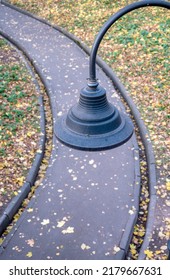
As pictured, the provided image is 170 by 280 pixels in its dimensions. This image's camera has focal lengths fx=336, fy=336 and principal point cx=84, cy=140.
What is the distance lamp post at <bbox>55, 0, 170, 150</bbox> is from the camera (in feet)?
9.06

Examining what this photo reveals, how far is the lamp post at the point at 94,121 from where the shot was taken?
276 centimetres

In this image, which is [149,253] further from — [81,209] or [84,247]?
[81,209]

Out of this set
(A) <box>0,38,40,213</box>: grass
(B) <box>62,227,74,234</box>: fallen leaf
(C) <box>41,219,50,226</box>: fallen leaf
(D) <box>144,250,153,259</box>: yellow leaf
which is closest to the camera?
(D) <box>144,250,153,259</box>: yellow leaf

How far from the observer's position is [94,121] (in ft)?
9.18

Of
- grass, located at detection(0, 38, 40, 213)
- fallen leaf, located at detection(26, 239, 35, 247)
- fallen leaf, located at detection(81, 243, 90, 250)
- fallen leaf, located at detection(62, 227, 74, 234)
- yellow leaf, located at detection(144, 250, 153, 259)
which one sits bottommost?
fallen leaf, located at detection(26, 239, 35, 247)

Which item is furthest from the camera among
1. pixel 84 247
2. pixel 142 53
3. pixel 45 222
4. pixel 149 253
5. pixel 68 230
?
pixel 142 53

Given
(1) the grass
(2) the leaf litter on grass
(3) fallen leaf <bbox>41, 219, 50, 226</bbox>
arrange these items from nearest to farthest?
(3) fallen leaf <bbox>41, 219, 50, 226</bbox> → (1) the grass → (2) the leaf litter on grass

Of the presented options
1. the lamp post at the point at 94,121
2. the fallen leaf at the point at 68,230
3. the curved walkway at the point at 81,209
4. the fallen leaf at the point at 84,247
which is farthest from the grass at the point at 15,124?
the lamp post at the point at 94,121

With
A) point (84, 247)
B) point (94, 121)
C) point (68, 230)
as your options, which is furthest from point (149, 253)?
point (94, 121)

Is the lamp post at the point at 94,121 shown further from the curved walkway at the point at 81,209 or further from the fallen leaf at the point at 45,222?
the fallen leaf at the point at 45,222

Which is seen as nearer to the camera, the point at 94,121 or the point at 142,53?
the point at 94,121

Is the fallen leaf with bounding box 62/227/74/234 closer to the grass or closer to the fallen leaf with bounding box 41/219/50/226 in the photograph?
the fallen leaf with bounding box 41/219/50/226

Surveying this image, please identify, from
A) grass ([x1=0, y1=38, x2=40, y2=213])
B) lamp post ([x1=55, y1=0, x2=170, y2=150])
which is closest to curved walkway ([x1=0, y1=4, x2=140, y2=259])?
grass ([x1=0, y1=38, x2=40, y2=213])

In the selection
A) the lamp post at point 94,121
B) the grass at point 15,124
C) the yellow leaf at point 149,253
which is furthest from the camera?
the grass at point 15,124
